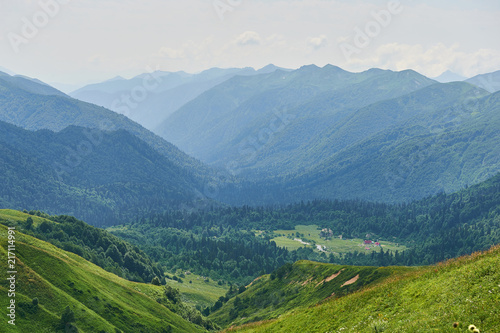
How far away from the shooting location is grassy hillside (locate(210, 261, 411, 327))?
3777 inches

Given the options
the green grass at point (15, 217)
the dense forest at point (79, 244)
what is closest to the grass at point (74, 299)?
the green grass at point (15, 217)

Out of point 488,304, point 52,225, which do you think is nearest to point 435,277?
point 488,304

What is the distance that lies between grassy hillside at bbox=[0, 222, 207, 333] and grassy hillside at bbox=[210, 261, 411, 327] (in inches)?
1101

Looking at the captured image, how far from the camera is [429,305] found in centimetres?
4506

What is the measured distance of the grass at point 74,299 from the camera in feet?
239

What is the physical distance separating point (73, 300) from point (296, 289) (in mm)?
72698

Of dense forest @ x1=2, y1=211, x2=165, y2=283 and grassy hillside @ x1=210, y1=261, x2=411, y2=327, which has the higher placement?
dense forest @ x1=2, y1=211, x2=165, y2=283

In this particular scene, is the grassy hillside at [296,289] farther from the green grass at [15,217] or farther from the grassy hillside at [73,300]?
the green grass at [15,217]

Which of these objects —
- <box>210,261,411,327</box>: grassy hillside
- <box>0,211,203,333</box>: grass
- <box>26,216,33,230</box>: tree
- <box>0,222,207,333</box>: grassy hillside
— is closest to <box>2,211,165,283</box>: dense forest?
<box>26,216,33,230</box>: tree

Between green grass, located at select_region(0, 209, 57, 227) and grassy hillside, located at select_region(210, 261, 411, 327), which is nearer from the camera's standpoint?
grassy hillside, located at select_region(210, 261, 411, 327)

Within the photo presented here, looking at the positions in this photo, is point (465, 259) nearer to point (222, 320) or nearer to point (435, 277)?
point (435, 277)

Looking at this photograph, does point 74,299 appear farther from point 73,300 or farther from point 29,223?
point 29,223

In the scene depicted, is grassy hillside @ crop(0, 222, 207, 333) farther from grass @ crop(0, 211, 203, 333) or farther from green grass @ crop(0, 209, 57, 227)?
green grass @ crop(0, 209, 57, 227)

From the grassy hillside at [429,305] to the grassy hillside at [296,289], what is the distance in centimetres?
2980
